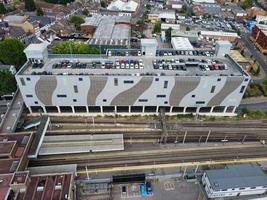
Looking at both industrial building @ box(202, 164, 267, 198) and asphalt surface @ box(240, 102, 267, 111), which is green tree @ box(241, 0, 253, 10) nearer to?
asphalt surface @ box(240, 102, 267, 111)

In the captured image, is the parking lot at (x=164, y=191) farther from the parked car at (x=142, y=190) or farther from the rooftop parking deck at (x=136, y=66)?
the rooftop parking deck at (x=136, y=66)

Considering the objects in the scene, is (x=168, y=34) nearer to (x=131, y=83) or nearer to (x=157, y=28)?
(x=157, y=28)

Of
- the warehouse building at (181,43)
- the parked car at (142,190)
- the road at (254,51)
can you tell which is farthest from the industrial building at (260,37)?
the parked car at (142,190)

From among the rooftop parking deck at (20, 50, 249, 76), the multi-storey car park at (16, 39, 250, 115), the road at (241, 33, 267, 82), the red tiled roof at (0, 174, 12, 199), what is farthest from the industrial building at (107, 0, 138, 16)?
the red tiled roof at (0, 174, 12, 199)

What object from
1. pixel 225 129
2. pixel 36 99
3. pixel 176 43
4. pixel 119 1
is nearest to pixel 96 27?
pixel 176 43

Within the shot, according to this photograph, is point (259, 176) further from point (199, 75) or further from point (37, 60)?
point (37, 60)

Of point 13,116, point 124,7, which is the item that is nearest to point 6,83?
point 13,116
